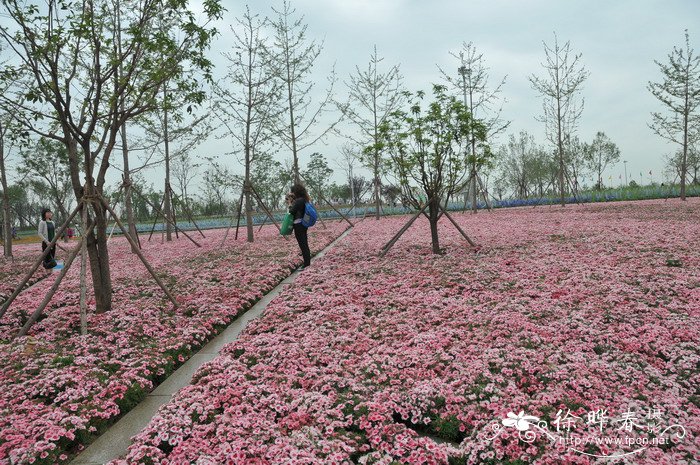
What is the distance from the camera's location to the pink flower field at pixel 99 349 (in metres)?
4.09

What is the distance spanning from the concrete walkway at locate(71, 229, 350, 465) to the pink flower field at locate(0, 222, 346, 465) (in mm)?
107

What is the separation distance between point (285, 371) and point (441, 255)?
23.8ft

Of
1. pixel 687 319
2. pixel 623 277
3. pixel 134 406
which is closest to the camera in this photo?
pixel 134 406

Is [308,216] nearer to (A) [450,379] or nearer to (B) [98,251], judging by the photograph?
(B) [98,251]

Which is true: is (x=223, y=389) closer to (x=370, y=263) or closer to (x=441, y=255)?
(x=370, y=263)

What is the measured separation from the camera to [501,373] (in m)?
4.67

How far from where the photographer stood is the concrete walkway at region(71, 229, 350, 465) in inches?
153

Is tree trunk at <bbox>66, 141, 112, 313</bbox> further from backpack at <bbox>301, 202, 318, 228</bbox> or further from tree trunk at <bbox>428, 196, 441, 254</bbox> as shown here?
tree trunk at <bbox>428, 196, 441, 254</bbox>

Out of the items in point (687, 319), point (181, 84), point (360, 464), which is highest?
point (181, 84)

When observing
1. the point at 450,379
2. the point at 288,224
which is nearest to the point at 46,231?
the point at 288,224

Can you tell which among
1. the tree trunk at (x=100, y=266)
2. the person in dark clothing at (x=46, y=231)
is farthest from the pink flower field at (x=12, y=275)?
the tree trunk at (x=100, y=266)

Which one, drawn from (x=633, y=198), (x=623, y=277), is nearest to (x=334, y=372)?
(x=623, y=277)

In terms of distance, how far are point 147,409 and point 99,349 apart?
1.85 metres

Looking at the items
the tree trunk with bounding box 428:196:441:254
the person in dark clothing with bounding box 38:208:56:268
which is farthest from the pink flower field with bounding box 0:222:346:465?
the tree trunk with bounding box 428:196:441:254
